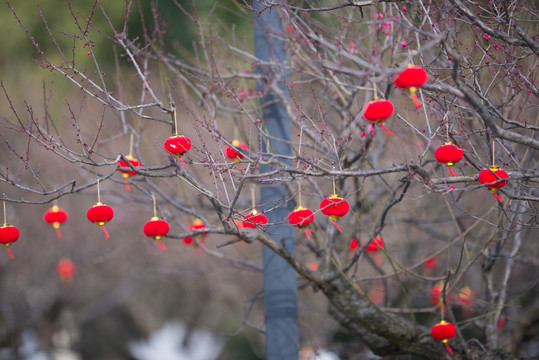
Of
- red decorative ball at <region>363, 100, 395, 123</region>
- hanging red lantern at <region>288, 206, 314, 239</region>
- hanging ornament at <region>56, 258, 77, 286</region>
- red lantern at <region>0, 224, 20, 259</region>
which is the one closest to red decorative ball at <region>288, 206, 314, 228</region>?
hanging red lantern at <region>288, 206, 314, 239</region>

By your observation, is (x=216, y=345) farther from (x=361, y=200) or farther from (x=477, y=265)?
(x=361, y=200)

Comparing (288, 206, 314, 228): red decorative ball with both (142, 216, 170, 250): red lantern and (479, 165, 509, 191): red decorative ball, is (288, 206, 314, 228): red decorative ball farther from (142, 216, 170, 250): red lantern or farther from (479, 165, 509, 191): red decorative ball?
(479, 165, 509, 191): red decorative ball

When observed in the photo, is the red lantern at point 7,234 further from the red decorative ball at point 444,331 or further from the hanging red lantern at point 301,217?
the red decorative ball at point 444,331

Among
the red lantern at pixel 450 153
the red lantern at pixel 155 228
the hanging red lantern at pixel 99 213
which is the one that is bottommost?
the red lantern at pixel 450 153

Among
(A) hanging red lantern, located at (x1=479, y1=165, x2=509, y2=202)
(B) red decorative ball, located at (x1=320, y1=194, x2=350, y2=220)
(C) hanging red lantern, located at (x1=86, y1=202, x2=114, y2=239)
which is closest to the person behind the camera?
(A) hanging red lantern, located at (x1=479, y1=165, x2=509, y2=202)

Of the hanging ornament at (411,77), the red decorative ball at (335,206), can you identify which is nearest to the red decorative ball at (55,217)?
the red decorative ball at (335,206)

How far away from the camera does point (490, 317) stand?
4.94 meters

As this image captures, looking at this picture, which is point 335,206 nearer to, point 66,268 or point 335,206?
point 335,206

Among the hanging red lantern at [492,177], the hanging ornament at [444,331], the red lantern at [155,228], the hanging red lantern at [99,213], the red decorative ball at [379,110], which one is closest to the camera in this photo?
the red decorative ball at [379,110]

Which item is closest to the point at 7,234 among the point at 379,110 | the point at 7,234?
the point at 7,234

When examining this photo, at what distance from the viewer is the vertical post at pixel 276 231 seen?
4828 mm

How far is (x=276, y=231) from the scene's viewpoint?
4895 millimetres

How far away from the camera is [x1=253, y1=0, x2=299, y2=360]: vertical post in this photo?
4.83 m

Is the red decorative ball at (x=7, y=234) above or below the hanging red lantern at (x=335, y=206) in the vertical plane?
above
